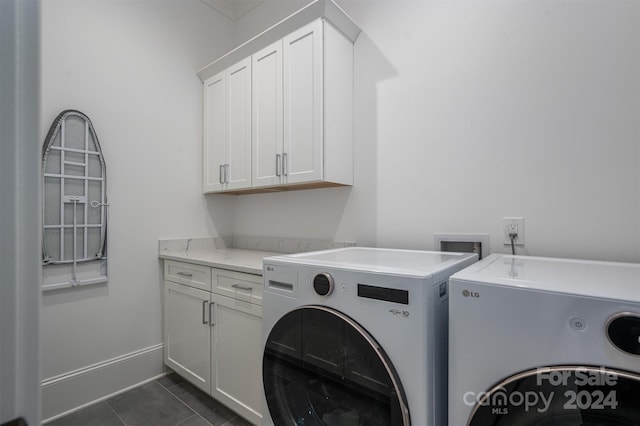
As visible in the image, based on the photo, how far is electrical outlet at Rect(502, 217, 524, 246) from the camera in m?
1.40

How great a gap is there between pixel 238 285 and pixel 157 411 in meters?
0.94

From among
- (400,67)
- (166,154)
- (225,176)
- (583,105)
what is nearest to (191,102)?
(166,154)

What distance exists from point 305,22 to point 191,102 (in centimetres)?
119

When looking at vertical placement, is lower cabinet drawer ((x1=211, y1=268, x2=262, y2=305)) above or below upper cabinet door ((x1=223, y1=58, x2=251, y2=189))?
below

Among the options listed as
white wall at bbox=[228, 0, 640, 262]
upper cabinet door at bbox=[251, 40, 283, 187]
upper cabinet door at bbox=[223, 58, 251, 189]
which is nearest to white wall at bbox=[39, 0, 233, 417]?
upper cabinet door at bbox=[223, 58, 251, 189]

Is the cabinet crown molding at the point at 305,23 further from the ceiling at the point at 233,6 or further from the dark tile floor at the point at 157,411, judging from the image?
the dark tile floor at the point at 157,411

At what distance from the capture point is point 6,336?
317 mm

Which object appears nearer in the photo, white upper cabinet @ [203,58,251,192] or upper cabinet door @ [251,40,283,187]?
upper cabinet door @ [251,40,283,187]

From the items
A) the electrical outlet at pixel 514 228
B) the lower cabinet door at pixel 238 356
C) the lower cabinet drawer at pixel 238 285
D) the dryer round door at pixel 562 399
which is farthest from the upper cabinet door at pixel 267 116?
the dryer round door at pixel 562 399

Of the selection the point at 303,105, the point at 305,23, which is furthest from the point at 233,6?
the point at 303,105

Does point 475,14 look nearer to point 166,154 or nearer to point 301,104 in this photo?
point 301,104

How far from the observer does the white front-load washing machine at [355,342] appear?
2.92 feet

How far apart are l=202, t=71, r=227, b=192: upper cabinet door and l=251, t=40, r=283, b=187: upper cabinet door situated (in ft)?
1.20

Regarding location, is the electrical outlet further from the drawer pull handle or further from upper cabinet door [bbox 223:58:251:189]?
upper cabinet door [bbox 223:58:251:189]
